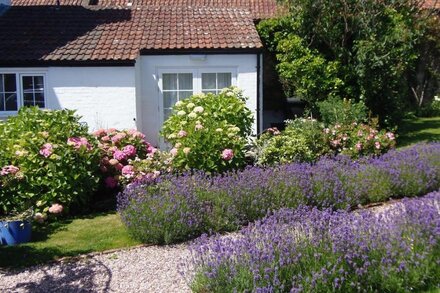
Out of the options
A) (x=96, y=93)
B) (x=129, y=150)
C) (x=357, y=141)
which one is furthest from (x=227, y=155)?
(x=96, y=93)

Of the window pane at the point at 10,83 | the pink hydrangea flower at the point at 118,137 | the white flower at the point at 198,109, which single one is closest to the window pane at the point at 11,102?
the window pane at the point at 10,83

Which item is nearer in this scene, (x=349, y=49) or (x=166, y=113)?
(x=166, y=113)

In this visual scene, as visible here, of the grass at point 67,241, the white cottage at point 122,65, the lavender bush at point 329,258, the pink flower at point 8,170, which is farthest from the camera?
the white cottage at point 122,65

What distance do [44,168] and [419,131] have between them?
1309 cm

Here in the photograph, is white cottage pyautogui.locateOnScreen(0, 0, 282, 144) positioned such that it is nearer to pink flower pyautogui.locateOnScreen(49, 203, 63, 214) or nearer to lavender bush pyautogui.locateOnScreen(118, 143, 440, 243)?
pink flower pyautogui.locateOnScreen(49, 203, 63, 214)

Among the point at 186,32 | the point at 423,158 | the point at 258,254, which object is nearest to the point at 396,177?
the point at 423,158

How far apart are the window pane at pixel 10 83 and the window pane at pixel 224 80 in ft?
17.8

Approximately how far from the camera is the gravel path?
245 inches

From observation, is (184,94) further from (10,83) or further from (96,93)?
(10,83)

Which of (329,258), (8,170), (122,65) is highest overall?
(122,65)

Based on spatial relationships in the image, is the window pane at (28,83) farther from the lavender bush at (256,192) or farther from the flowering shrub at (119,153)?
the lavender bush at (256,192)

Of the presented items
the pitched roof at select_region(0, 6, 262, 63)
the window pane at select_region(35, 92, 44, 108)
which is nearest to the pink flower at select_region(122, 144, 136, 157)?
the pitched roof at select_region(0, 6, 262, 63)

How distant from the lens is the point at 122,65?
545 inches

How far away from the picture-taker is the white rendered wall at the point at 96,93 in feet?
45.7
